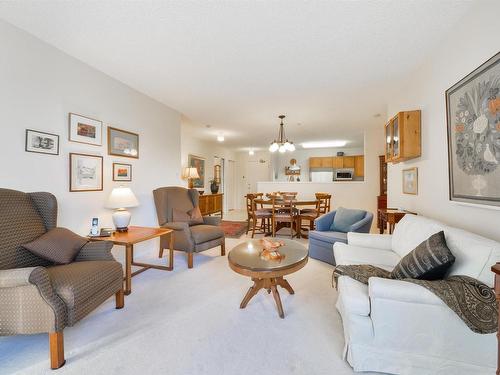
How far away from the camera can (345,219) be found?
11.5ft

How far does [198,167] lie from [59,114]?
15.5ft

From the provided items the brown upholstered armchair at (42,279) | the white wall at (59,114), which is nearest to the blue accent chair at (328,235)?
the brown upholstered armchair at (42,279)

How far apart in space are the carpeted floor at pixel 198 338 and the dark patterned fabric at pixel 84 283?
0.93 ft

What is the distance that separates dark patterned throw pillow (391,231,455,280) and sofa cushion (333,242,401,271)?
51cm

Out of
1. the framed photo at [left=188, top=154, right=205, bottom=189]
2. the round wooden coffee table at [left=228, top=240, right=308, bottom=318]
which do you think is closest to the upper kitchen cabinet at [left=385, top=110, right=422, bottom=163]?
the round wooden coffee table at [left=228, top=240, right=308, bottom=318]

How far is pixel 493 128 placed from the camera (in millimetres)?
1552

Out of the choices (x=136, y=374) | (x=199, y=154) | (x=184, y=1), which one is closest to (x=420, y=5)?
(x=184, y=1)

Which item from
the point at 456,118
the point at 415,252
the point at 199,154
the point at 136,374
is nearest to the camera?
the point at 136,374

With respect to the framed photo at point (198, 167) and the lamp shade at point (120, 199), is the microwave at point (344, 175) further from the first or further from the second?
the lamp shade at point (120, 199)

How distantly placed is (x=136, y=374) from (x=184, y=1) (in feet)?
8.41

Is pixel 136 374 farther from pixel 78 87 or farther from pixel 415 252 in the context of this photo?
pixel 78 87

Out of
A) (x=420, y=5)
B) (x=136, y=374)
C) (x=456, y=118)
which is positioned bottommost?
(x=136, y=374)

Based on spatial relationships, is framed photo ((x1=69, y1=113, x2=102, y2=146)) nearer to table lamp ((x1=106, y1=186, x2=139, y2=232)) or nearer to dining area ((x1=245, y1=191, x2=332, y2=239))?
table lamp ((x1=106, y1=186, x2=139, y2=232))

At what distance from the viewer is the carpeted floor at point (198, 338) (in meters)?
1.49
